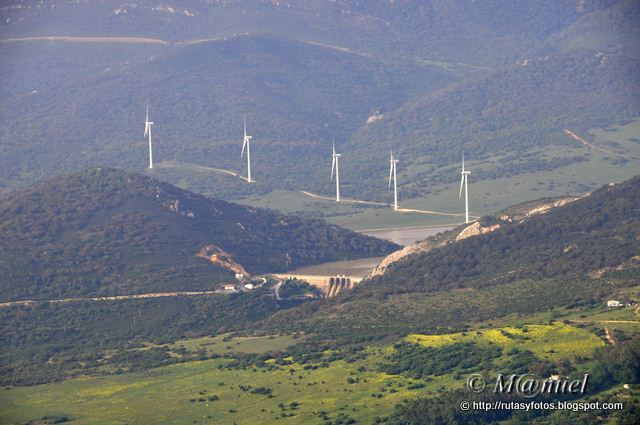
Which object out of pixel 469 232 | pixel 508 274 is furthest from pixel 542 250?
pixel 469 232

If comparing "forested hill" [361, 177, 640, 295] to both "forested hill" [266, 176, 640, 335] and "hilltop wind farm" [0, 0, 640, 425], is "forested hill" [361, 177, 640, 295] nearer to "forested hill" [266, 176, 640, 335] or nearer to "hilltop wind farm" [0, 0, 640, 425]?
"forested hill" [266, 176, 640, 335]

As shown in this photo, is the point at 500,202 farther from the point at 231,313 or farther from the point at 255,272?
the point at 231,313

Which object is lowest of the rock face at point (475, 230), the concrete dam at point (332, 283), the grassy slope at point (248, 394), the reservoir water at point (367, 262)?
the grassy slope at point (248, 394)

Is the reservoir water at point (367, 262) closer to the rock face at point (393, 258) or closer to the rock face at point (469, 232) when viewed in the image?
the rock face at point (393, 258)

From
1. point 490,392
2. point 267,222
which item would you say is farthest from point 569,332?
point 267,222

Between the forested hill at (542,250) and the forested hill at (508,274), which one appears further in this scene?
the forested hill at (542,250)

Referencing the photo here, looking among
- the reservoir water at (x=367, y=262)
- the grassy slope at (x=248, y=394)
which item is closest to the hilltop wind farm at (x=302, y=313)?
the grassy slope at (x=248, y=394)

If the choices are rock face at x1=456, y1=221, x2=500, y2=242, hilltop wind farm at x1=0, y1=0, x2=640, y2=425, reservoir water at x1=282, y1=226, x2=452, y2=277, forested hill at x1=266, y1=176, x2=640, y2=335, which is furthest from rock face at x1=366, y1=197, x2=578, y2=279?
reservoir water at x1=282, y1=226, x2=452, y2=277

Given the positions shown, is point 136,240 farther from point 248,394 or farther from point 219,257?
point 248,394
